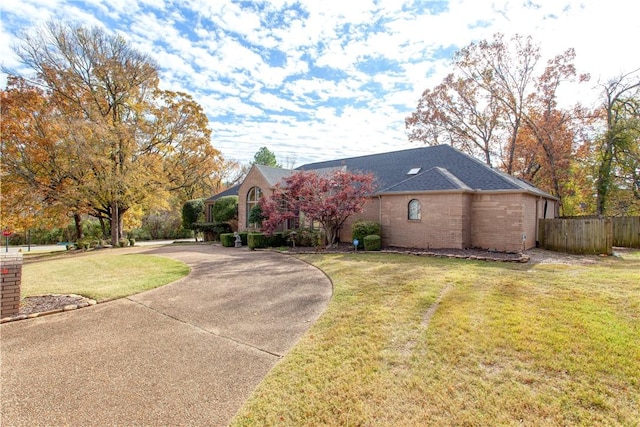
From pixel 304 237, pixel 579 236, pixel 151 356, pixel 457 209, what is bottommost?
pixel 151 356

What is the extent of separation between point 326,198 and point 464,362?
11.7 m

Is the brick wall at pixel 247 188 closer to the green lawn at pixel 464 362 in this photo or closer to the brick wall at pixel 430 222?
the brick wall at pixel 430 222

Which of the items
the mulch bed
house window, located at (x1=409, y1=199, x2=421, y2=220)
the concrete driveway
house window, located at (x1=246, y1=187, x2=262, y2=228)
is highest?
house window, located at (x1=246, y1=187, x2=262, y2=228)

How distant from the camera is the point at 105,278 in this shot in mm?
9742

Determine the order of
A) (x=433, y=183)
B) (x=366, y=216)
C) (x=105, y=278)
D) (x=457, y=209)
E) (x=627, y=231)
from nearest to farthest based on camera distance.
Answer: (x=105, y=278), (x=457, y=209), (x=433, y=183), (x=627, y=231), (x=366, y=216)

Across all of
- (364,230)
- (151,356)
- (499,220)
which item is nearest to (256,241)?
(364,230)

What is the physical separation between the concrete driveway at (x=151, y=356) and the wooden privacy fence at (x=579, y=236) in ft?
44.4

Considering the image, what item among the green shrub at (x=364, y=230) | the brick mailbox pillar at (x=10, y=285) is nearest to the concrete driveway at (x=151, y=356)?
the brick mailbox pillar at (x=10, y=285)

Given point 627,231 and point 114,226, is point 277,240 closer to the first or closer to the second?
point 114,226

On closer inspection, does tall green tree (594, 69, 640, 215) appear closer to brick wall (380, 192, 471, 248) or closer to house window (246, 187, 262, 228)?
brick wall (380, 192, 471, 248)

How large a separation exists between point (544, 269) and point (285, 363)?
382 inches

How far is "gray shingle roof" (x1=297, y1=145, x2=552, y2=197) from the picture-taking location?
48.6 ft

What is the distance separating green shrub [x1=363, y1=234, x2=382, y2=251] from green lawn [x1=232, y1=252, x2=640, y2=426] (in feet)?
25.6

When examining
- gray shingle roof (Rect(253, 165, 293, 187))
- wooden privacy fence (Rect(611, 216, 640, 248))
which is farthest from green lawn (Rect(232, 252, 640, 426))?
gray shingle roof (Rect(253, 165, 293, 187))
